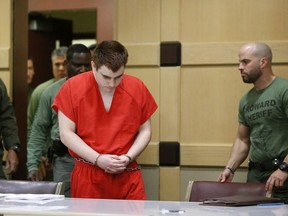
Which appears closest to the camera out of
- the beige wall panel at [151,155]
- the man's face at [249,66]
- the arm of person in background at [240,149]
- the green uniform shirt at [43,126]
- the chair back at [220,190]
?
the chair back at [220,190]

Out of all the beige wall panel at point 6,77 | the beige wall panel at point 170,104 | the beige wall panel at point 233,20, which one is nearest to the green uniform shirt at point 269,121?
the beige wall panel at point 233,20

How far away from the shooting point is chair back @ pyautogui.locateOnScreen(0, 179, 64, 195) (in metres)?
3.19

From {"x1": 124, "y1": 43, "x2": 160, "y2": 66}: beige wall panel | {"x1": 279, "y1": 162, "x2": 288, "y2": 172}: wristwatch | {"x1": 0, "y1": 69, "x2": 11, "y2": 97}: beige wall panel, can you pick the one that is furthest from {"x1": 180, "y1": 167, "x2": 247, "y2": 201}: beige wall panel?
{"x1": 0, "y1": 69, "x2": 11, "y2": 97}: beige wall panel

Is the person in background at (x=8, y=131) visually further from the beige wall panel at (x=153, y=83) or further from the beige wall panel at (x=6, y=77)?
the beige wall panel at (x=153, y=83)

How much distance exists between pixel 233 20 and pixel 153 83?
683mm

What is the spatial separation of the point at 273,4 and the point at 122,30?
104cm

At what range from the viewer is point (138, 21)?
4352 millimetres

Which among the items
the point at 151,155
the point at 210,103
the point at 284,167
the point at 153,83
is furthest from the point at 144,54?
the point at 284,167

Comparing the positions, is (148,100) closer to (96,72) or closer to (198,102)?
(96,72)

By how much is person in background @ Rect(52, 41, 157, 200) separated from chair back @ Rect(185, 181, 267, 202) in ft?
1.13

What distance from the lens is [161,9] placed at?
14.2 feet

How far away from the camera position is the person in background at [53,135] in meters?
4.00

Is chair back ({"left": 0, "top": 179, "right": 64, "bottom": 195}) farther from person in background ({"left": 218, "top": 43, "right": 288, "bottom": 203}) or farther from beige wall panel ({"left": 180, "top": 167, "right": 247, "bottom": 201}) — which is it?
beige wall panel ({"left": 180, "top": 167, "right": 247, "bottom": 201})

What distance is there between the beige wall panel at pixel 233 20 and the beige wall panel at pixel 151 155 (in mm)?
747
